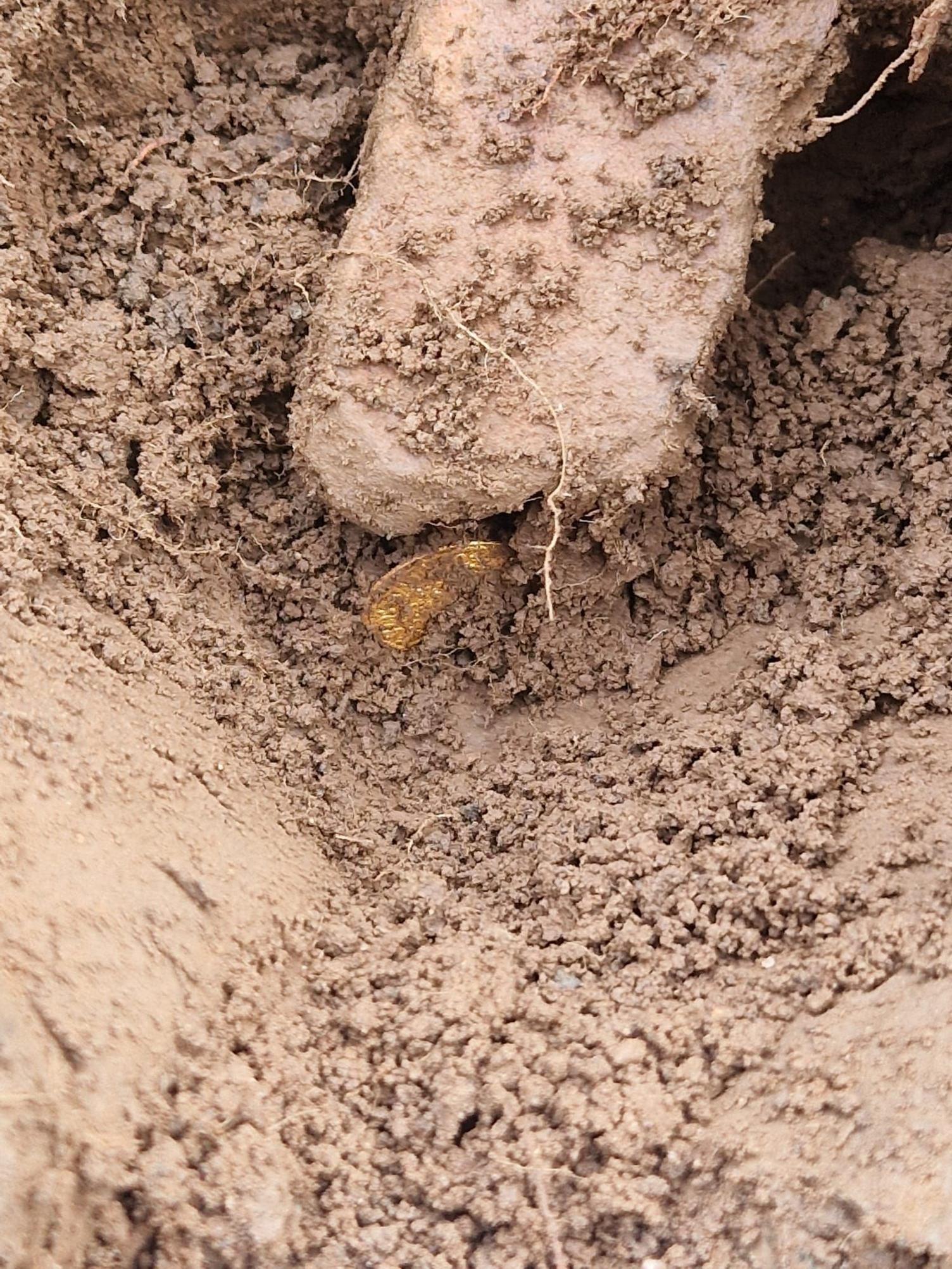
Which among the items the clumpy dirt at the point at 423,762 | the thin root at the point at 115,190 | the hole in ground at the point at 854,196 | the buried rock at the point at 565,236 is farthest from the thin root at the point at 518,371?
the hole in ground at the point at 854,196

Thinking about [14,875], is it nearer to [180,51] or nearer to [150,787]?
[150,787]

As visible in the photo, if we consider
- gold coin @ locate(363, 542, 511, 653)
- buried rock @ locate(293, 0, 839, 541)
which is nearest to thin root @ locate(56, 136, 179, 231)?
buried rock @ locate(293, 0, 839, 541)

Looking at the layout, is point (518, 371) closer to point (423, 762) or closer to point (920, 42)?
point (423, 762)

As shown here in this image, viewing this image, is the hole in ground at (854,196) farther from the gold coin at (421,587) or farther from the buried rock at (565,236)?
the gold coin at (421,587)

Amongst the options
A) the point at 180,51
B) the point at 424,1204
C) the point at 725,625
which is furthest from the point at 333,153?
the point at 424,1204

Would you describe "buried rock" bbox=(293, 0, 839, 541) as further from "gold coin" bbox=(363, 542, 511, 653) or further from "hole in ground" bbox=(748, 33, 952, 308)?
"hole in ground" bbox=(748, 33, 952, 308)

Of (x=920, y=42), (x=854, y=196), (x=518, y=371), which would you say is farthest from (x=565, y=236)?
(x=854, y=196)
